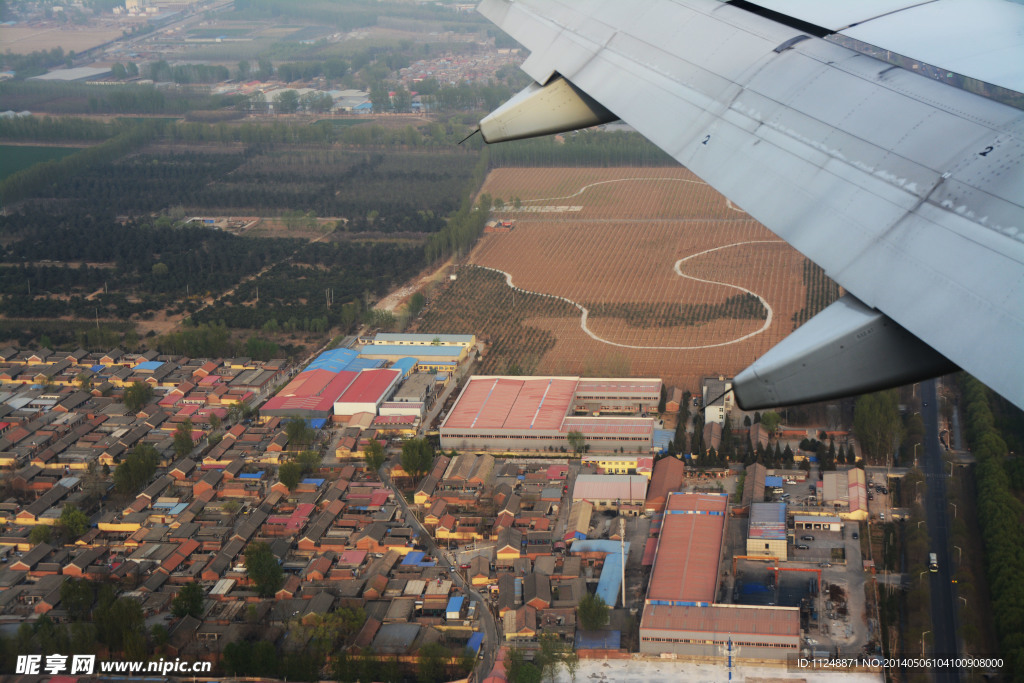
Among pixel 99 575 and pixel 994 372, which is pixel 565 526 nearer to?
pixel 99 575

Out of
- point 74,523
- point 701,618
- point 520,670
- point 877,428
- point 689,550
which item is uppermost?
point 701,618

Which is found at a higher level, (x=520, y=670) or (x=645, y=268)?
(x=520, y=670)

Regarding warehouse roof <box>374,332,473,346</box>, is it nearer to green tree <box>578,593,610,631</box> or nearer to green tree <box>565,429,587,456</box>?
green tree <box>565,429,587,456</box>

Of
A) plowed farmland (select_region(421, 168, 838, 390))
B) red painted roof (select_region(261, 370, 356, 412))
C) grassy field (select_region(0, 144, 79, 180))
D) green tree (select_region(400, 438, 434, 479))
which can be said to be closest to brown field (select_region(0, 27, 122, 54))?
grassy field (select_region(0, 144, 79, 180))

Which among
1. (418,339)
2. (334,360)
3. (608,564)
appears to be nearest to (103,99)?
(334,360)

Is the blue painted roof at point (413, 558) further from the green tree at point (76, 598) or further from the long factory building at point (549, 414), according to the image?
the green tree at point (76, 598)

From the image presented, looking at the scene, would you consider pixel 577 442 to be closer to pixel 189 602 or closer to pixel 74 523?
pixel 189 602

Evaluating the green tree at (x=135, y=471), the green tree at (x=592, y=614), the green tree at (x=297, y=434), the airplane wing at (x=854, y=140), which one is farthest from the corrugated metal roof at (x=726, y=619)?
the airplane wing at (x=854, y=140)
